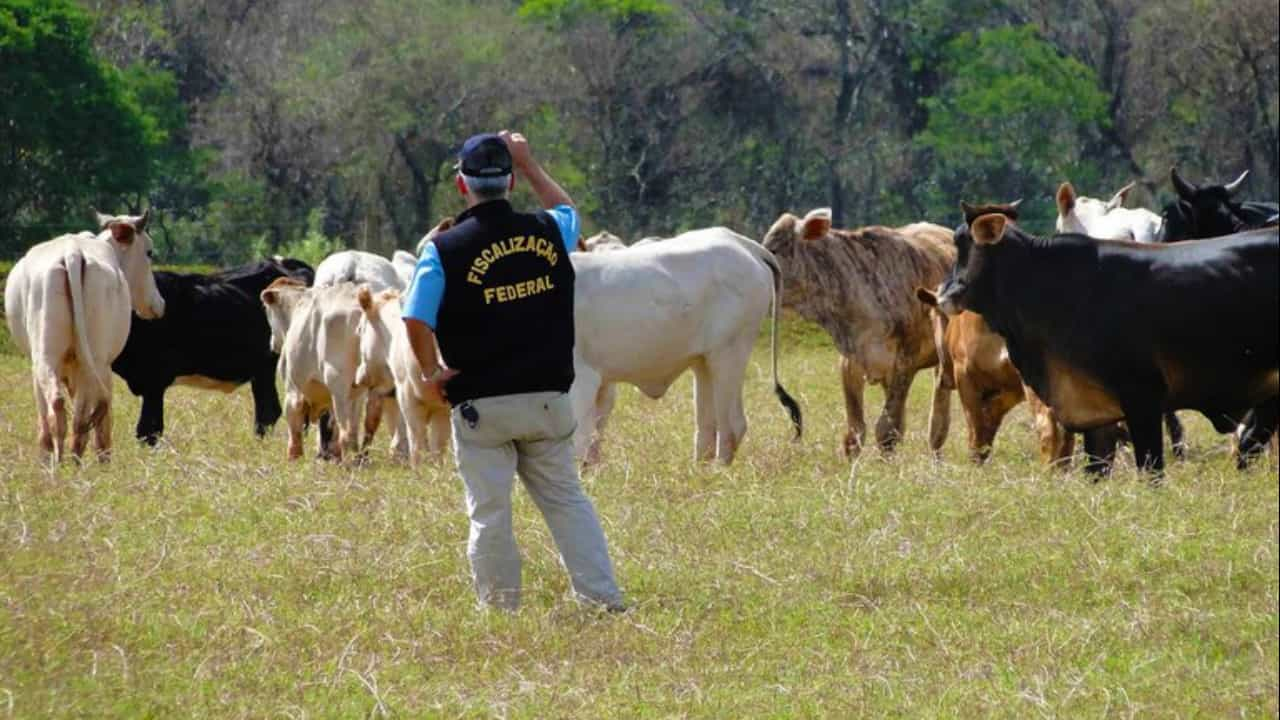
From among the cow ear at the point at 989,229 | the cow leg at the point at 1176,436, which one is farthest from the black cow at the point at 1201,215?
the cow ear at the point at 989,229

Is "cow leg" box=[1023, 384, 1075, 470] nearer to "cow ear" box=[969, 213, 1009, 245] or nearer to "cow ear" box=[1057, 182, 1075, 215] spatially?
"cow ear" box=[969, 213, 1009, 245]

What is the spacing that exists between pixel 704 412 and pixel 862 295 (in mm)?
2048

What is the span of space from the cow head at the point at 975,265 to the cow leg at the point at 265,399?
19.4 ft

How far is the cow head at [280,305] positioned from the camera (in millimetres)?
14828

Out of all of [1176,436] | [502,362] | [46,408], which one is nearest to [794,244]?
[1176,436]

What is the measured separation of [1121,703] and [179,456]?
7.07 meters

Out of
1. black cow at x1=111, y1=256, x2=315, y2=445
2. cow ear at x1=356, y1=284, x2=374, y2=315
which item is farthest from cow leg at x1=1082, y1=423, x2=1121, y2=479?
black cow at x1=111, y1=256, x2=315, y2=445

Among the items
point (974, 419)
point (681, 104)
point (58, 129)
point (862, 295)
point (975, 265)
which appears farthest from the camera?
point (681, 104)

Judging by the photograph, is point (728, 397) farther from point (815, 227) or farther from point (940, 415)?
point (815, 227)

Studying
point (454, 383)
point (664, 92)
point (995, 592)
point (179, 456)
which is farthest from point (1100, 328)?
point (664, 92)

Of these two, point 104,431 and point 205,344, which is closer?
point 104,431

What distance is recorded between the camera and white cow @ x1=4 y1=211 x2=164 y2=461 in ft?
43.5

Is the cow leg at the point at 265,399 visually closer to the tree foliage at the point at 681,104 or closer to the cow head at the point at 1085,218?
the cow head at the point at 1085,218

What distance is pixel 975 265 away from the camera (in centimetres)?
Result: 1192
